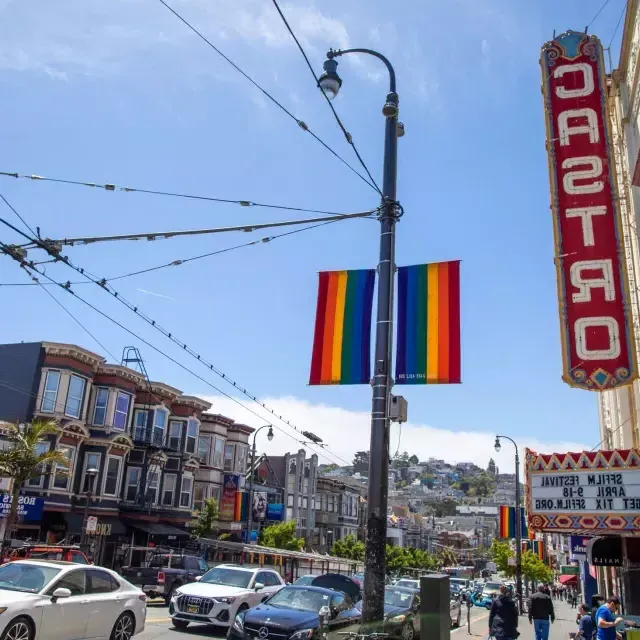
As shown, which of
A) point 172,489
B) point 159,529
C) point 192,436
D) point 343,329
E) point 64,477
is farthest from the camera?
point 192,436

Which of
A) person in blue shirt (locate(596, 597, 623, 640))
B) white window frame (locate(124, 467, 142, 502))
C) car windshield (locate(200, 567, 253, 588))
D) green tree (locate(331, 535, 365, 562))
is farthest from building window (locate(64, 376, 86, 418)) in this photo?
green tree (locate(331, 535, 365, 562))

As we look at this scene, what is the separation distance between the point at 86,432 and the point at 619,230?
31.0 metres

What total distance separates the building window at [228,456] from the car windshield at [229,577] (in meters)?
33.4

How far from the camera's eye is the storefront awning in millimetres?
38409

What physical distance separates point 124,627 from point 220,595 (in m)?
4.50

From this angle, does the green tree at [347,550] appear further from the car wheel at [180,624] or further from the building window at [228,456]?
the car wheel at [180,624]

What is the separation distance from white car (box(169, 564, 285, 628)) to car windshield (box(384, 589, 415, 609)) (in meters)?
3.29

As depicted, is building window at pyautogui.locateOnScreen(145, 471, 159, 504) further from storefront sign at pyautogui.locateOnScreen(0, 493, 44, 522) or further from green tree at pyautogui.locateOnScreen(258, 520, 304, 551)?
green tree at pyautogui.locateOnScreen(258, 520, 304, 551)

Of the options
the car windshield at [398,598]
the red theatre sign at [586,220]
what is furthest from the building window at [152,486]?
the red theatre sign at [586,220]

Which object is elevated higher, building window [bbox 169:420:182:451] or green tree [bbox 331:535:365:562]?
building window [bbox 169:420:182:451]

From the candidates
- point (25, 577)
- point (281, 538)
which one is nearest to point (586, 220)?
point (25, 577)

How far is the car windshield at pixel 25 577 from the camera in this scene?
1048 centimetres

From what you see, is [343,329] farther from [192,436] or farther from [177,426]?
[192,436]

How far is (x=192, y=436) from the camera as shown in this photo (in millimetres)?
45531
